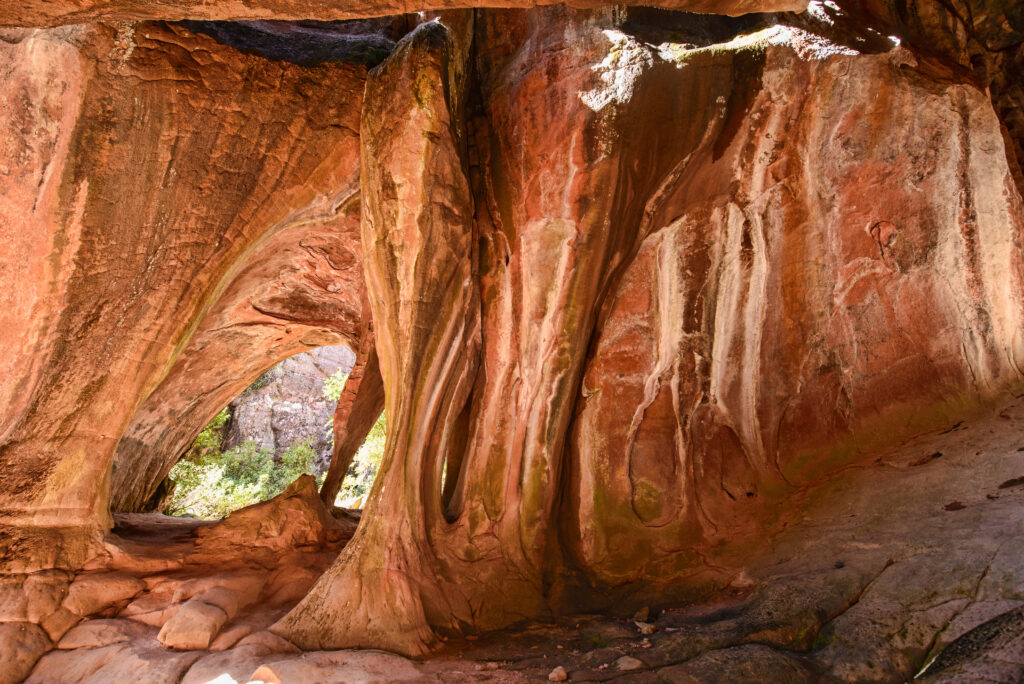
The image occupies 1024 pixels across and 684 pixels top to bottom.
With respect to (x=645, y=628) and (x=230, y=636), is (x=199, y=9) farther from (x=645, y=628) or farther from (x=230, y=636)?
(x=645, y=628)

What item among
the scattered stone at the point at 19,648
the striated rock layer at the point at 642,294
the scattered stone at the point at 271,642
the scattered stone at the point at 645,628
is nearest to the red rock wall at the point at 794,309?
the striated rock layer at the point at 642,294

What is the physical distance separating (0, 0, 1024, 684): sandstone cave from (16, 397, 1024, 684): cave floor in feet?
0.10

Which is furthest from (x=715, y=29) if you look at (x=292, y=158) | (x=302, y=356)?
(x=302, y=356)

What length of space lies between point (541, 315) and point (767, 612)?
2357mm

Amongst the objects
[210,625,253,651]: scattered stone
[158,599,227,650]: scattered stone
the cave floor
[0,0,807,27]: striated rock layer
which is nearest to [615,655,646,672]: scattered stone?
the cave floor

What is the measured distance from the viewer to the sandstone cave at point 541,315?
3.62 metres

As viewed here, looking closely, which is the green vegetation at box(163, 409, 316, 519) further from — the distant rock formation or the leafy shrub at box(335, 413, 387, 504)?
the leafy shrub at box(335, 413, 387, 504)

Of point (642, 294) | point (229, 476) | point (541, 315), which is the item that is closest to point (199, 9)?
point (541, 315)

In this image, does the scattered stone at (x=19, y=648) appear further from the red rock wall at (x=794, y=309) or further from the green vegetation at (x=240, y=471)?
the green vegetation at (x=240, y=471)

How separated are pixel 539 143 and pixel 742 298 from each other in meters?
1.94

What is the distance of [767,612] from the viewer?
3.27 m

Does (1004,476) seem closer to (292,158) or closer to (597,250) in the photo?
(597,250)

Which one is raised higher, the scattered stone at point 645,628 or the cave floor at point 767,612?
the cave floor at point 767,612

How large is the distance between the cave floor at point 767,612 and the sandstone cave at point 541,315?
0.10ft
